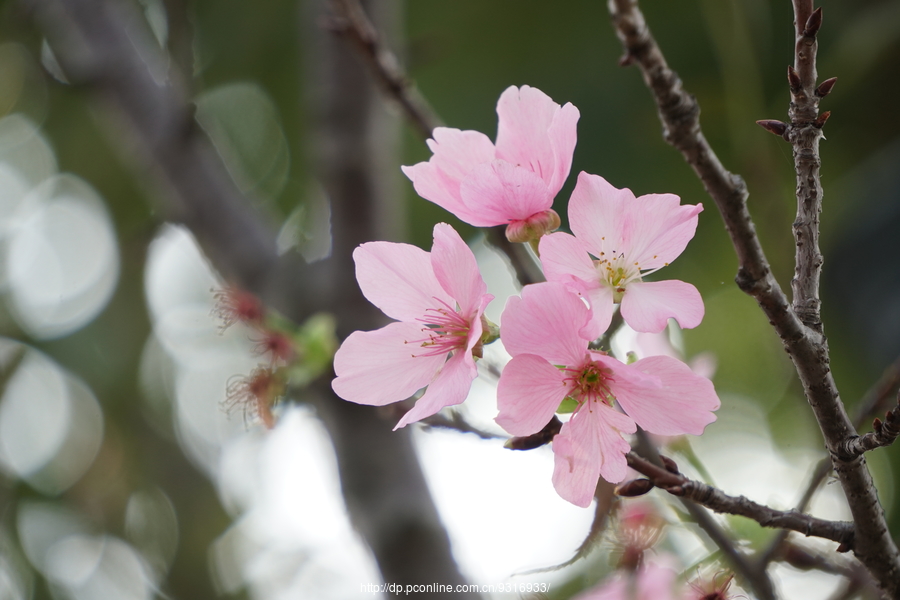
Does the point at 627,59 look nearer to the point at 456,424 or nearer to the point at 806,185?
the point at 806,185

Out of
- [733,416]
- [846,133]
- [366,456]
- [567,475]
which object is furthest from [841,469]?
[846,133]

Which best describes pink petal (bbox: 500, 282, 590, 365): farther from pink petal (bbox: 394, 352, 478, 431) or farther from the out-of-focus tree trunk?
the out-of-focus tree trunk

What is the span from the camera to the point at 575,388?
0.27 meters

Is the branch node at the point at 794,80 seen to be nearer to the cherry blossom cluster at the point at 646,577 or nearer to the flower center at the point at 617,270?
the flower center at the point at 617,270

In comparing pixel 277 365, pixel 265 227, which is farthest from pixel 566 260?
pixel 265 227

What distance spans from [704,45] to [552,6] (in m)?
0.31

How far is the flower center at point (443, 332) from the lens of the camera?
31 centimetres

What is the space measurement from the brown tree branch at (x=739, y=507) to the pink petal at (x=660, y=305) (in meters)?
0.05

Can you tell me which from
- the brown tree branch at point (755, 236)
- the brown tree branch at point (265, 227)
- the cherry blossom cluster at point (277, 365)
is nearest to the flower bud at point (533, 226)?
the brown tree branch at point (755, 236)

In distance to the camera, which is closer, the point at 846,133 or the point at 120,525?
the point at 846,133

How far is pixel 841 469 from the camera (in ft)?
0.73

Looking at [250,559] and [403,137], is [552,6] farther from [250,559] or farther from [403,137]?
[250,559]

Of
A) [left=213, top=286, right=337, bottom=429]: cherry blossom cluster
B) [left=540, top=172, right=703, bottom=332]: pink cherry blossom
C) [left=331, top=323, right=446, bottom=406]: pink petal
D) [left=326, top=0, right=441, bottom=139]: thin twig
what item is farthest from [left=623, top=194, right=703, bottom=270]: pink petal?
[left=213, top=286, right=337, bottom=429]: cherry blossom cluster

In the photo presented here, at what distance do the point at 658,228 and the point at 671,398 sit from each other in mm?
71
